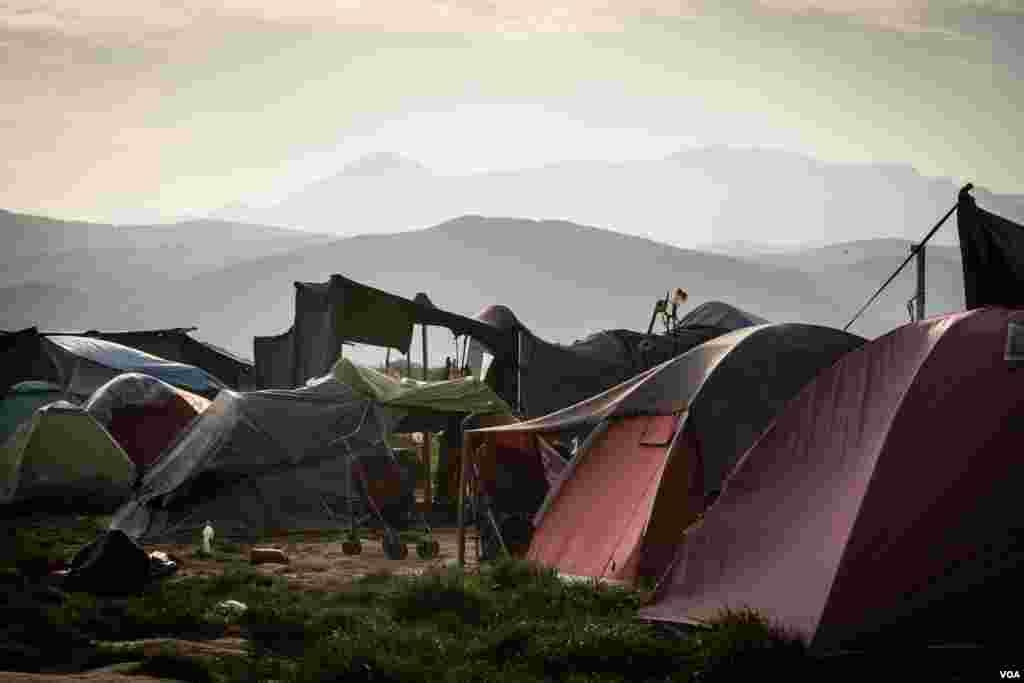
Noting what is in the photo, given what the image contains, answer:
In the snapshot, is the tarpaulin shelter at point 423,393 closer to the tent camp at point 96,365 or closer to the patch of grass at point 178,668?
the patch of grass at point 178,668

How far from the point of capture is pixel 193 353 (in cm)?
3622

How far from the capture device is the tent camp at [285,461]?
659 inches

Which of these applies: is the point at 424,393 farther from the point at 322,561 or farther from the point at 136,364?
the point at 136,364

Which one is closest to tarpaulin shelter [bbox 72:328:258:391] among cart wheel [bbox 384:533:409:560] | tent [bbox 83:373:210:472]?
tent [bbox 83:373:210:472]

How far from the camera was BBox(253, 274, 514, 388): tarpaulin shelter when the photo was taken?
24344 mm

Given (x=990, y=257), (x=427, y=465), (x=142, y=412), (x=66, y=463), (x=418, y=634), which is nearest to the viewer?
(x=418, y=634)

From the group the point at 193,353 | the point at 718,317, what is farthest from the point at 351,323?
the point at 193,353

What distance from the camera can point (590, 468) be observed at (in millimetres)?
12375

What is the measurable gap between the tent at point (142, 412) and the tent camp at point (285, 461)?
5.47 metres

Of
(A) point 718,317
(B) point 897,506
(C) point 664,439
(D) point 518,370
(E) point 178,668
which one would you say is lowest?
(E) point 178,668

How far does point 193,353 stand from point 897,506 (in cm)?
3019

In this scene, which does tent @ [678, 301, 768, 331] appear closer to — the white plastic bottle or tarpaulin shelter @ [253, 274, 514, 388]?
tarpaulin shelter @ [253, 274, 514, 388]

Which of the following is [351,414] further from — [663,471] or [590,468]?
[663,471]

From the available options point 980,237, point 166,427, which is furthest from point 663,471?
point 166,427
